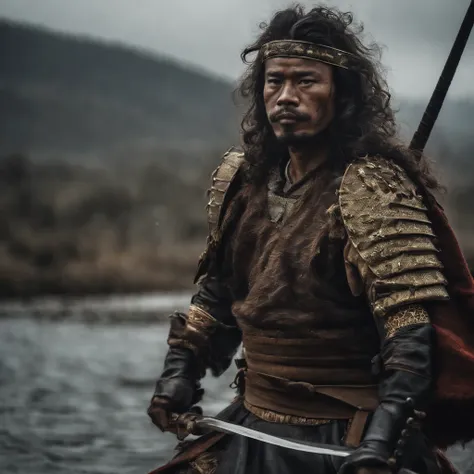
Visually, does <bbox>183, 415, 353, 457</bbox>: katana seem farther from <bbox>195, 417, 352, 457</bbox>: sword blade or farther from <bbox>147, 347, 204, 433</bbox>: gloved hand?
<bbox>147, 347, 204, 433</bbox>: gloved hand

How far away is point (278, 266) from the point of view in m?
3.70

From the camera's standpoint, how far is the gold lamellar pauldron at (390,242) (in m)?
3.41

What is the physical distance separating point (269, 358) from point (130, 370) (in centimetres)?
783

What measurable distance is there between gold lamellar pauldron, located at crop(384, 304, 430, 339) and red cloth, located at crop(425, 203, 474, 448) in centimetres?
5

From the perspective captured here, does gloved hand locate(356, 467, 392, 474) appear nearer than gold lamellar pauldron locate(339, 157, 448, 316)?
Yes

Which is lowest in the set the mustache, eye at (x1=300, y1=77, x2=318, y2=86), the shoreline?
the mustache

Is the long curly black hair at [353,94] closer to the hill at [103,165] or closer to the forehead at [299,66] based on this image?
the forehead at [299,66]

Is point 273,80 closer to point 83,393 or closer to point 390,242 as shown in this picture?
point 390,242

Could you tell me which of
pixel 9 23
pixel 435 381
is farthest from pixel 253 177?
pixel 9 23

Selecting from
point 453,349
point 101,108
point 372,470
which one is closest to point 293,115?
point 453,349

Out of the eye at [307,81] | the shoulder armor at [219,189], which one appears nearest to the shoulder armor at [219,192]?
the shoulder armor at [219,189]

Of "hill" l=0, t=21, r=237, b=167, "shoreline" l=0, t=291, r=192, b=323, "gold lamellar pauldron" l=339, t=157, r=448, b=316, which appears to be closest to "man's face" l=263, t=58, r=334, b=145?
"gold lamellar pauldron" l=339, t=157, r=448, b=316

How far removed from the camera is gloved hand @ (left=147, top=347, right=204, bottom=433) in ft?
13.3

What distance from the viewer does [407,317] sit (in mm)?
3404
